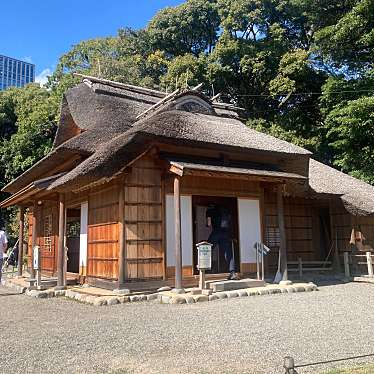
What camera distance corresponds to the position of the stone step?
895 cm

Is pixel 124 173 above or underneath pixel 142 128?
underneath

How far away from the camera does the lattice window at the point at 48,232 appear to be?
14.1 meters

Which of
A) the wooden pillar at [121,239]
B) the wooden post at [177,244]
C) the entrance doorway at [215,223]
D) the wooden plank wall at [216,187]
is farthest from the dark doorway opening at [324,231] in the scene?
the wooden pillar at [121,239]

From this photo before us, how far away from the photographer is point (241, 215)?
1053 centimetres

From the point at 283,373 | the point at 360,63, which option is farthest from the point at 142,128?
the point at 360,63

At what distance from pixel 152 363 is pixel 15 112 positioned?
28638 millimetres

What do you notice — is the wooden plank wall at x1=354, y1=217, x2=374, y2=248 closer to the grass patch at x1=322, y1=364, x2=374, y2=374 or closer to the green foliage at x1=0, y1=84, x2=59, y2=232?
the grass patch at x1=322, y1=364, x2=374, y2=374

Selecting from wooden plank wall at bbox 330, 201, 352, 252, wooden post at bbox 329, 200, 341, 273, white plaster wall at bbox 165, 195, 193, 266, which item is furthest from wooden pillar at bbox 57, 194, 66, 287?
wooden plank wall at bbox 330, 201, 352, 252

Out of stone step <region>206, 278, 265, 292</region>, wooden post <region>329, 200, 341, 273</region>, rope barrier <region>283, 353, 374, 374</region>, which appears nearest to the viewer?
rope barrier <region>283, 353, 374, 374</region>

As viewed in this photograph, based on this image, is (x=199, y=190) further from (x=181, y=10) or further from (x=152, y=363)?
(x=181, y=10)

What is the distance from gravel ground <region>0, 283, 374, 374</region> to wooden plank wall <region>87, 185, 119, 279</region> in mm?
1439

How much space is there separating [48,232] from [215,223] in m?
6.57

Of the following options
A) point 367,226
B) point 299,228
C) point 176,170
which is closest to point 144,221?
point 176,170

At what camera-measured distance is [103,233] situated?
9.83 m
